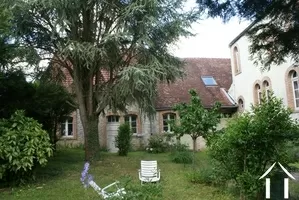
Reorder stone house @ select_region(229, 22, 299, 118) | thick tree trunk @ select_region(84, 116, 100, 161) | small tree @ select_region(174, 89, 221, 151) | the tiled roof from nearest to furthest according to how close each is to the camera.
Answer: small tree @ select_region(174, 89, 221, 151) < thick tree trunk @ select_region(84, 116, 100, 161) < stone house @ select_region(229, 22, 299, 118) < the tiled roof

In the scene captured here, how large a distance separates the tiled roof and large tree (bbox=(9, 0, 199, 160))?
25.4 ft

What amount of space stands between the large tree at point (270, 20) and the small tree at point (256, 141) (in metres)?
0.91

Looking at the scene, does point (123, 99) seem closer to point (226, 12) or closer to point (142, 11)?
point (142, 11)

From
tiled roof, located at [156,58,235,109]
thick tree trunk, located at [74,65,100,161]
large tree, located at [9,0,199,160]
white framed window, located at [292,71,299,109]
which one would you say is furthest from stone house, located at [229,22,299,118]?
thick tree trunk, located at [74,65,100,161]

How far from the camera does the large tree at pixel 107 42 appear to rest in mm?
11539

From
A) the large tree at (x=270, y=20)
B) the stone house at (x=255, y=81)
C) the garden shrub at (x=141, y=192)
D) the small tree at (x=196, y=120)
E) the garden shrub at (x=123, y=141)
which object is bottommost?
the garden shrub at (x=141, y=192)

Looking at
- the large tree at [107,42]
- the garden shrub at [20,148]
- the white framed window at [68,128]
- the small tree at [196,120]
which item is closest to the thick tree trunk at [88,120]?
the large tree at [107,42]

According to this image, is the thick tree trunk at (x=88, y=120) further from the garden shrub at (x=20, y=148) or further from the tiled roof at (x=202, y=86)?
the tiled roof at (x=202, y=86)

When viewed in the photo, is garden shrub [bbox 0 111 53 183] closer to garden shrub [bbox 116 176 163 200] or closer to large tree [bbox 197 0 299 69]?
garden shrub [bbox 116 176 163 200]

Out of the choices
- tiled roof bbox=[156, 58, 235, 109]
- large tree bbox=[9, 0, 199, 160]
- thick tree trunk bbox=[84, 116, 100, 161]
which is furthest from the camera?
tiled roof bbox=[156, 58, 235, 109]

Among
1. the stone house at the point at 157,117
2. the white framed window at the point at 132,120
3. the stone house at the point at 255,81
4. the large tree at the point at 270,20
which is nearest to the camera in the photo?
the large tree at the point at 270,20

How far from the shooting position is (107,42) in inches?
460

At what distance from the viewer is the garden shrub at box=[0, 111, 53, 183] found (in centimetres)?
851

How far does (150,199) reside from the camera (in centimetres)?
439
